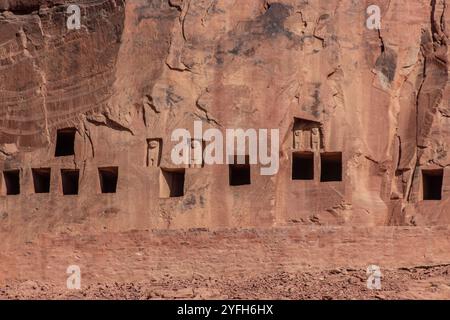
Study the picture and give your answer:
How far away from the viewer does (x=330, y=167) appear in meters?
36.5

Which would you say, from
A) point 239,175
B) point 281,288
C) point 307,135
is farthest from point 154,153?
point 281,288

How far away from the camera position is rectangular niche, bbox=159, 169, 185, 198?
3628 cm

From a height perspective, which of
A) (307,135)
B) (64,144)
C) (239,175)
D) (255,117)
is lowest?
(239,175)

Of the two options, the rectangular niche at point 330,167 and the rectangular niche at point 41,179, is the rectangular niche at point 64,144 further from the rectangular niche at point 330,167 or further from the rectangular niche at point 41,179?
the rectangular niche at point 330,167

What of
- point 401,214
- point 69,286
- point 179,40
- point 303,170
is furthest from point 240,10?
point 69,286

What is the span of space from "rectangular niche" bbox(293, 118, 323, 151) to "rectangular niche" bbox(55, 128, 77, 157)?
638 centimetres

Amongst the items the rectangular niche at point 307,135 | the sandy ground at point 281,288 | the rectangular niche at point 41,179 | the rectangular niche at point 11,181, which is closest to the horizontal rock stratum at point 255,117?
the rectangular niche at point 307,135

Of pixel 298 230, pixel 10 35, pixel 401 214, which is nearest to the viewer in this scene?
pixel 298 230

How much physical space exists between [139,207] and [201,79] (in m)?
3.71

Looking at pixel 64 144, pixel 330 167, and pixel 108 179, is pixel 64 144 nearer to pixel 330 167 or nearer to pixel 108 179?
pixel 108 179

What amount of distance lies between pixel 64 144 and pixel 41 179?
125 cm

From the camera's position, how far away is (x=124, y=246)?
1244 inches

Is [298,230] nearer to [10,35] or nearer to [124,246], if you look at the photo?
[124,246]

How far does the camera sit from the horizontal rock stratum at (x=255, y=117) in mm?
35562
